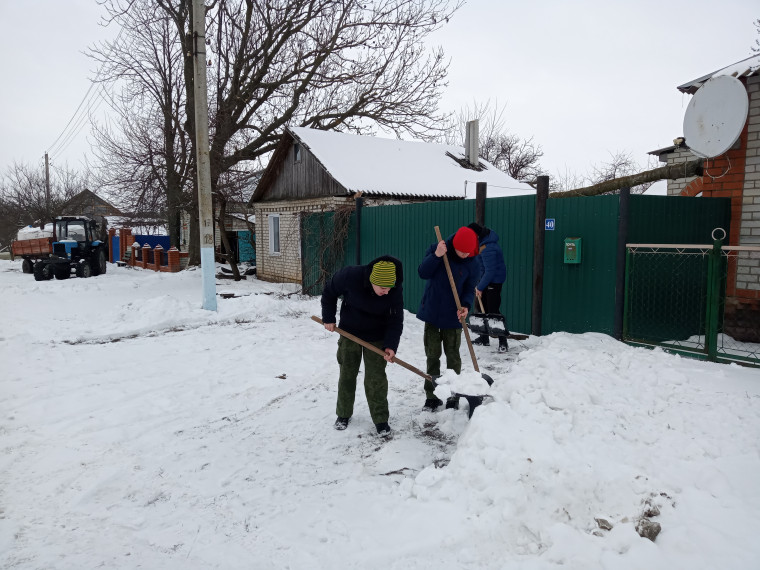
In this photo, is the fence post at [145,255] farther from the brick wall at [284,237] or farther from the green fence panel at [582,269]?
the green fence panel at [582,269]

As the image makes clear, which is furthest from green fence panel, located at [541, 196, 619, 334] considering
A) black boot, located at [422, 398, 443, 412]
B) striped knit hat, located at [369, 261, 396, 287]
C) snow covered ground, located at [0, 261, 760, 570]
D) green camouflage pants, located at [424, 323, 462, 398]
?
striped knit hat, located at [369, 261, 396, 287]

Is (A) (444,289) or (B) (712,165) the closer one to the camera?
(A) (444,289)

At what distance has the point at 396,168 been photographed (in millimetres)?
15289

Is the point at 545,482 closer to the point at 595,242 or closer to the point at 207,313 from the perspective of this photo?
the point at 595,242

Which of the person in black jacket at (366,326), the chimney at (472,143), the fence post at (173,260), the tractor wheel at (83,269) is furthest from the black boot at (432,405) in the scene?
the fence post at (173,260)

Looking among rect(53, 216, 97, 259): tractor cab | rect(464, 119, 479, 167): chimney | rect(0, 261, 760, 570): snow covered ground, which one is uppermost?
rect(464, 119, 479, 167): chimney

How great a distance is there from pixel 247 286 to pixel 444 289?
11137 millimetres

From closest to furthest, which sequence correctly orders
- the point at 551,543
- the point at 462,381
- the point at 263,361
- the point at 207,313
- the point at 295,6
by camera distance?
the point at 551,543
the point at 462,381
the point at 263,361
the point at 207,313
the point at 295,6

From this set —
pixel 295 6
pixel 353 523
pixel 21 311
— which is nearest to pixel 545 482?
pixel 353 523

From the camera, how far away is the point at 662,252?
6164 millimetres

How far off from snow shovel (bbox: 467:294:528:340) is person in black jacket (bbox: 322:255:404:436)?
8.15 ft

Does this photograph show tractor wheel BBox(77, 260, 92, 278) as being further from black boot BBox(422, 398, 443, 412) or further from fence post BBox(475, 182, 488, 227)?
black boot BBox(422, 398, 443, 412)

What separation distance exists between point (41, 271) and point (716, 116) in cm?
1916

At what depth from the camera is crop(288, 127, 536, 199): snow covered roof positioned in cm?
1400
